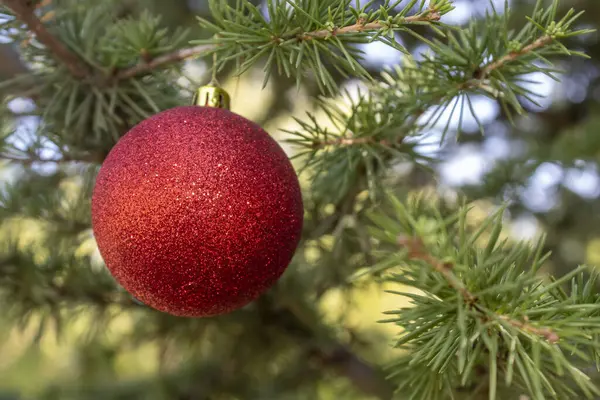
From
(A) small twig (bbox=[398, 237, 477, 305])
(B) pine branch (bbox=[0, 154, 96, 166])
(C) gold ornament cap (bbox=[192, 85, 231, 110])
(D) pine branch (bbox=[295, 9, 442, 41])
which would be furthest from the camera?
(B) pine branch (bbox=[0, 154, 96, 166])

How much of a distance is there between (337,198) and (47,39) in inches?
17.1

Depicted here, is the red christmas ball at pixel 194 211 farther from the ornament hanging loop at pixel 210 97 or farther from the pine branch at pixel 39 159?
the pine branch at pixel 39 159

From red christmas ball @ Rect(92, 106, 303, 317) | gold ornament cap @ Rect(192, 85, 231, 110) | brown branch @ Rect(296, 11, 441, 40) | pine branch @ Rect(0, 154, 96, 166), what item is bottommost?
pine branch @ Rect(0, 154, 96, 166)

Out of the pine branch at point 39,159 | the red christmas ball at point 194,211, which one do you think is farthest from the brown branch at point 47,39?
the red christmas ball at point 194,211

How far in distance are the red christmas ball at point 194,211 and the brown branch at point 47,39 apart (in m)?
0.23

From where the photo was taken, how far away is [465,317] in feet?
1.48

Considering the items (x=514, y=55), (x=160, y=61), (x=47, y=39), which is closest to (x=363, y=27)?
(x=514, y=55)

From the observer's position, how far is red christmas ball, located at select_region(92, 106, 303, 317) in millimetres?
521

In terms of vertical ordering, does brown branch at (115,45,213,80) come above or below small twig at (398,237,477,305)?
above

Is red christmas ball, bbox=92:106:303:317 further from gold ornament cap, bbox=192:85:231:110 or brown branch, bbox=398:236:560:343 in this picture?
brown branch, bbox=398:236:560:343

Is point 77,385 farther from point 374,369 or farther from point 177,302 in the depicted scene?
point 177,302

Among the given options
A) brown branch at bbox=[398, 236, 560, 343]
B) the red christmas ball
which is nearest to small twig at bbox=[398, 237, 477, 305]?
brown branch at bbox=[398, 236, 560, 343]

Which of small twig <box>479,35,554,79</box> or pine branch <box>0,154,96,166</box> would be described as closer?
small twig <box>479,35,554,79</box>

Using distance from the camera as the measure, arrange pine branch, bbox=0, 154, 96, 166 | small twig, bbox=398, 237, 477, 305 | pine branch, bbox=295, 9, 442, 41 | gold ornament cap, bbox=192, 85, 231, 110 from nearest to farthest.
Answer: small twig, bbox=398, 237, 477, 305
pine branch, bbox=295, 9, 442, 41
gold ornament cap, bbox=192, 85, 231, 110
pine branch, bbox=0, 154, 96, 166
